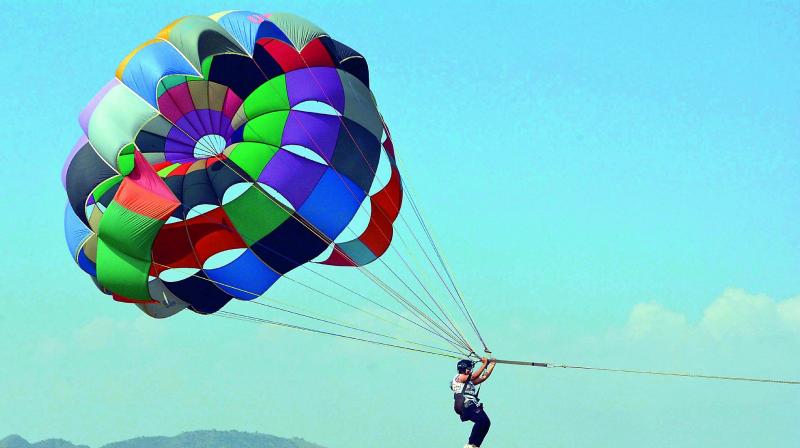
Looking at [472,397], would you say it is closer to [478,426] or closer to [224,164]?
[478,426]

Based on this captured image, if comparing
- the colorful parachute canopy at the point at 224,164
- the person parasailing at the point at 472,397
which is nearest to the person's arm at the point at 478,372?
the person parasailing at the point at 472,397

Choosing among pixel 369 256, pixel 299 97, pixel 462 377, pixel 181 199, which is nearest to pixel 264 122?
pixel 299 97

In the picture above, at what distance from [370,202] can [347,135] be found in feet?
4.31

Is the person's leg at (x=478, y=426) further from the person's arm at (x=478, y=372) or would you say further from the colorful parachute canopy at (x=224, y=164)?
the colorful parachute canopy at (x=224, y=164)

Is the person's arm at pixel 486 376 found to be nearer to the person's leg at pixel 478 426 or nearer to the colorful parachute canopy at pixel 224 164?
the person's leg at pixel 478 426

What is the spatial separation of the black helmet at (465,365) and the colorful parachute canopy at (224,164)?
12.0ft

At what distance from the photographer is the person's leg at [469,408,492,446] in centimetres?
1433

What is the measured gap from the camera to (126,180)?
15.7 metres

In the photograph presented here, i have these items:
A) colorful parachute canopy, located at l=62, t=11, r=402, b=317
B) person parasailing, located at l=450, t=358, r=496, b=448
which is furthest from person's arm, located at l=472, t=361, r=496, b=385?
colorful parachute canopy, located at l=62, t=11, r=402, b=317

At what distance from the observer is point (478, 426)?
14.4 meters

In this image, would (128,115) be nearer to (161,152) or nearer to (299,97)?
(161,152)

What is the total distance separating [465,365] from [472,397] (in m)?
0.42

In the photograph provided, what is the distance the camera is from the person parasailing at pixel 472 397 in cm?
1437

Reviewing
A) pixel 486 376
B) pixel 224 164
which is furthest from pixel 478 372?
pixel 224 164
